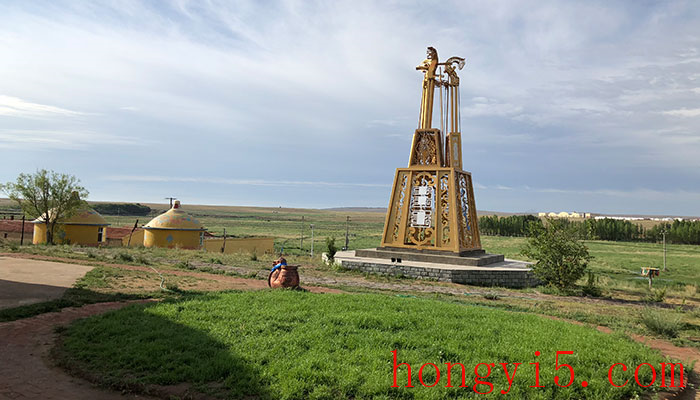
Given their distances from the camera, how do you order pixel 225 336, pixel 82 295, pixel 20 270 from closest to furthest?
pixel 225 336 < pixel 82 295 < pixel 20 270

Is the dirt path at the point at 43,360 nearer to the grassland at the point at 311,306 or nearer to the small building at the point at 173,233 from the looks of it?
the grassland at the point at 311,306

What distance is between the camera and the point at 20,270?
12203 mm

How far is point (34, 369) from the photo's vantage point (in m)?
5.23

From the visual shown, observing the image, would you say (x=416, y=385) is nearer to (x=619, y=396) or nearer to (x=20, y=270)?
(x=619, y=396)

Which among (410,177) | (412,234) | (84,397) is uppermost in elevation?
(410,177)

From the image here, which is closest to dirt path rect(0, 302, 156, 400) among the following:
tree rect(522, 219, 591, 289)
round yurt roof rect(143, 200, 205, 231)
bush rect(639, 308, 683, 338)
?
bush rect(639, 308, 683, 338)

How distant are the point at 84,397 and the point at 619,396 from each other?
19.1 ft

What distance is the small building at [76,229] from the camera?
2566 centimetres

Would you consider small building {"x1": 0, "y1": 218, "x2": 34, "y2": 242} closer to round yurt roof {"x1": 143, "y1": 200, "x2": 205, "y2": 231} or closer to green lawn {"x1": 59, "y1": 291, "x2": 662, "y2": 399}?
Result: round yurt roof {"x1": 143, "y1": 200, "x2": 205, "y2": 231}

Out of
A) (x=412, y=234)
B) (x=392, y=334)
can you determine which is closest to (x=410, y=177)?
(x=412, y=234)

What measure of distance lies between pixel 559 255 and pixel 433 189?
5767mm

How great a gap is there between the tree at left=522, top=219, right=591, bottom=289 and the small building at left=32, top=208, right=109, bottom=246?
24.5 metres

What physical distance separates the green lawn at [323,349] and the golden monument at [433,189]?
10343mm

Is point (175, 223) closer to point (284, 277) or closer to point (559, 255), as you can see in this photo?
point (284, 277)
